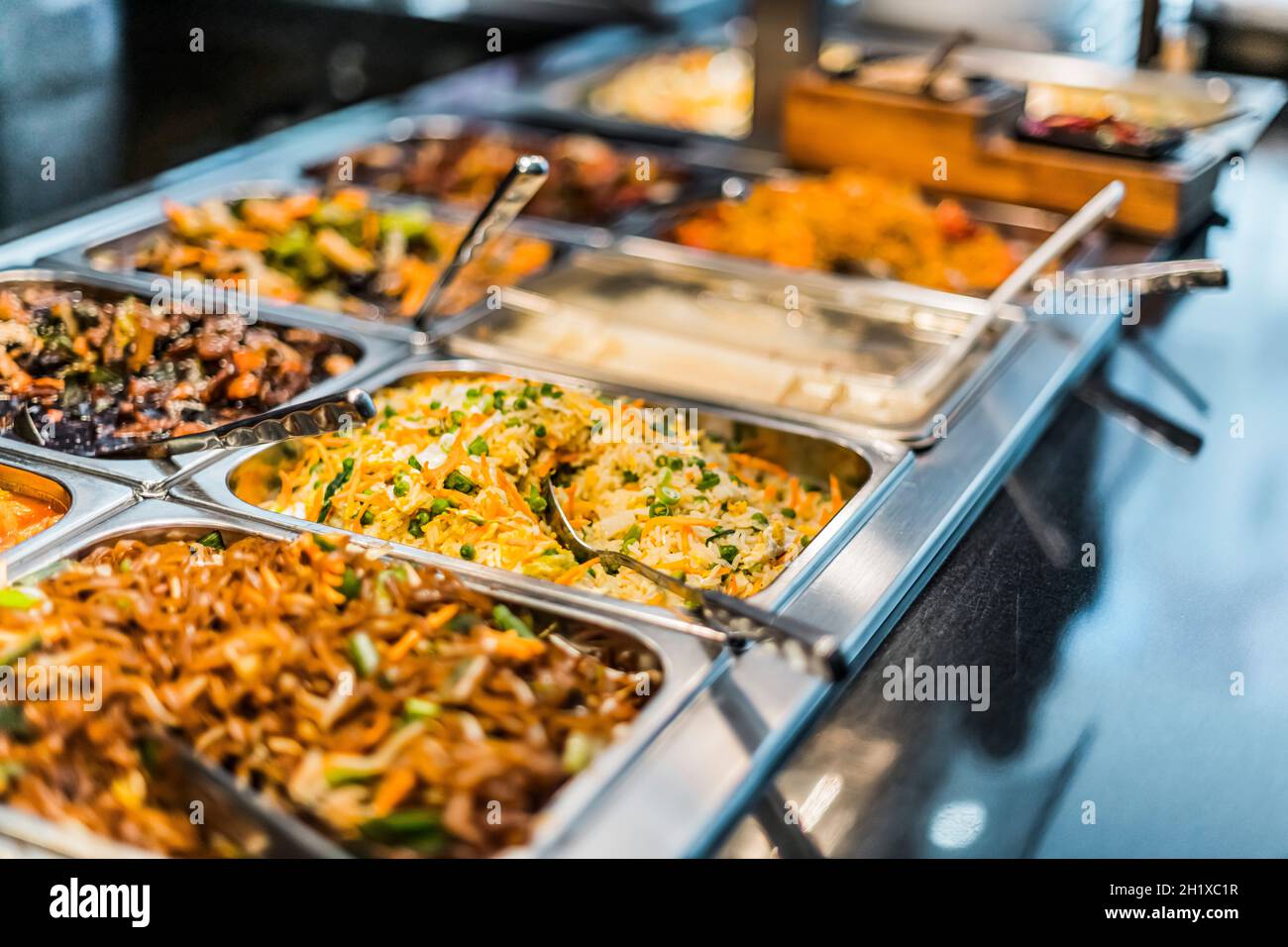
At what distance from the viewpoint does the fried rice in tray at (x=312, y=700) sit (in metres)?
1.32

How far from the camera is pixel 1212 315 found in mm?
2951

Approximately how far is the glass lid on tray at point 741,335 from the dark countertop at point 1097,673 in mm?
339

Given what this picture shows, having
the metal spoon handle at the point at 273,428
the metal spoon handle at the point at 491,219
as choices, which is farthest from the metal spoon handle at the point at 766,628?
the metal spoon handle at the point at 491,219

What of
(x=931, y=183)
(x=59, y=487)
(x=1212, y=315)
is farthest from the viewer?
(x=931, y=183)

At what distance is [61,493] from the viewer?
6.31 ft

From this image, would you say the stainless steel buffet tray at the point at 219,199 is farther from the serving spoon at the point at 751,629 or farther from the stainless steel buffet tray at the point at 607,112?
the serving spoon at the point at 751,629

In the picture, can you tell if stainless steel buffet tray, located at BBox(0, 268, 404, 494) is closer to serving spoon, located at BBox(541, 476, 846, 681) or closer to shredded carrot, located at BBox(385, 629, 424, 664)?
shredded carrot, located at BBox(385, 629, 424, 664)

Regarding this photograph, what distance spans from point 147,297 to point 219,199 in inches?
23.9

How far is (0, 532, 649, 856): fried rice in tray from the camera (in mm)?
1322

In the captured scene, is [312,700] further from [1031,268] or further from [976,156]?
[976,156]

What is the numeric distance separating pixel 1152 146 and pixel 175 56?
7.76ft

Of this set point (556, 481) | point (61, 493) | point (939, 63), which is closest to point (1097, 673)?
point (556, 481)

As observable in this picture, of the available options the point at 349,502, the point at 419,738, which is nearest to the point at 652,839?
the point at 419,738
